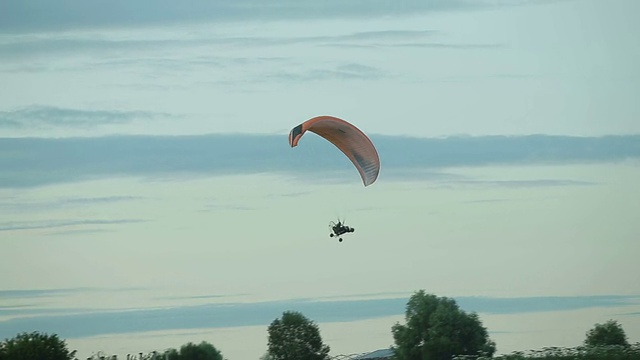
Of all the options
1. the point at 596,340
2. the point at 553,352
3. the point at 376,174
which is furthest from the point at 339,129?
the point at 596,340

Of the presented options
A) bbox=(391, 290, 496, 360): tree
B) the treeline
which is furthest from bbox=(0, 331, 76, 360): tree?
bbox=(391, 290, 496, 360): tree

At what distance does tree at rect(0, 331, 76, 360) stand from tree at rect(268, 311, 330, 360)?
1223cm

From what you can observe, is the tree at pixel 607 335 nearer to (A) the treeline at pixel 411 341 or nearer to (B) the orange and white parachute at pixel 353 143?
(A) the treeline at pixel 411 341

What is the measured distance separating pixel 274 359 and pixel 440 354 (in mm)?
11550

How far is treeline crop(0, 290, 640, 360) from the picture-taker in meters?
87.0

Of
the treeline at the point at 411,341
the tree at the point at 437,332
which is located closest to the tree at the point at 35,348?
the treeline at the point at 411,341

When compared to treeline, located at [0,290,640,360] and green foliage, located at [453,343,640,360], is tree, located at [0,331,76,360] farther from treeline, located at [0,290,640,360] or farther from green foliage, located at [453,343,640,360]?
green foliage, located at [453,343,640,360]

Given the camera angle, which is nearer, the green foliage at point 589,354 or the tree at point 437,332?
the green foliage at point 589,354

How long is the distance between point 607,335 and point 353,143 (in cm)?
4607

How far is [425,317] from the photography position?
329 feet

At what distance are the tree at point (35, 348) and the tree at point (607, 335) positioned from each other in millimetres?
38119

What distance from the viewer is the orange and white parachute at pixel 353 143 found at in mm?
65625

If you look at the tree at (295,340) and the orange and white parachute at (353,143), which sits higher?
the orange and white parachute at (353,143)

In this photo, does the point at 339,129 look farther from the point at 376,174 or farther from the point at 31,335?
the point at 31,335
